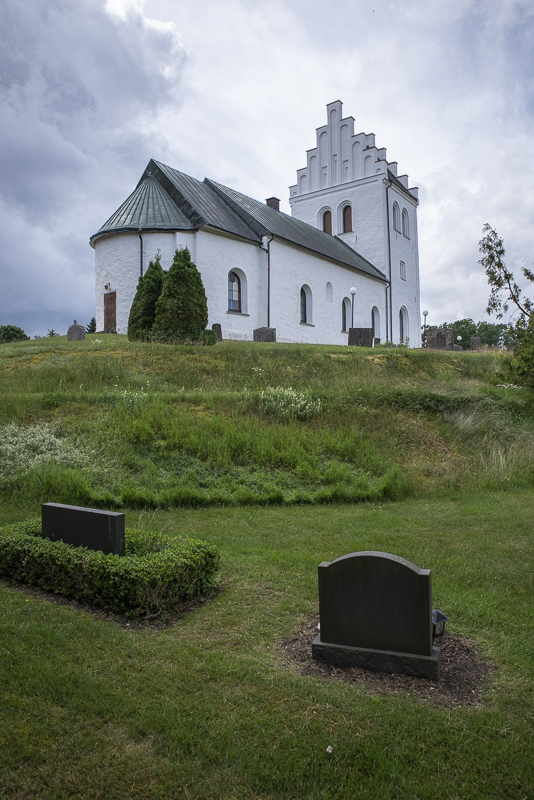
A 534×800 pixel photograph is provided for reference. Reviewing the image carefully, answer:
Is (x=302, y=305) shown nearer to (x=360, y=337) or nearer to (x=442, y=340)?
(x=360, y=337)

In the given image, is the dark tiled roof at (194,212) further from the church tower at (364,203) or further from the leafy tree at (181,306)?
the church tower at (364,203)

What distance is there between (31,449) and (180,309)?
31.0ft

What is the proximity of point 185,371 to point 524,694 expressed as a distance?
995cm

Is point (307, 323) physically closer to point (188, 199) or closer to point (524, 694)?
point (188, 199)

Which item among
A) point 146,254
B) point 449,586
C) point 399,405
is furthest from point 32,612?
point 146,254

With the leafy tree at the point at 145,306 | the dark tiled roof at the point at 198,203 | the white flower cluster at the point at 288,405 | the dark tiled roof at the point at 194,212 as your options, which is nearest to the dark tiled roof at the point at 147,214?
the dark tiled roof at the point at 194,212

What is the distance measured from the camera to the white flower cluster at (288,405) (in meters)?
9.55

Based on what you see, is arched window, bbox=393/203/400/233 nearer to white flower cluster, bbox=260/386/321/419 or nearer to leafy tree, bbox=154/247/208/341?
leafy tree, bbox=154/247/208/341

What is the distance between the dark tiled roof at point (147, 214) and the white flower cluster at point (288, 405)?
12493mm

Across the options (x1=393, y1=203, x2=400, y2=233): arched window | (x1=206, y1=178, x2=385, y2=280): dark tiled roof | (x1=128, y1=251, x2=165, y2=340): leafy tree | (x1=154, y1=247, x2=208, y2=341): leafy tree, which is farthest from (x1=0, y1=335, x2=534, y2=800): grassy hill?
(x1=393, y1=203, x2=400, y2=233): arched window

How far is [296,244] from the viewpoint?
24703 millimetres

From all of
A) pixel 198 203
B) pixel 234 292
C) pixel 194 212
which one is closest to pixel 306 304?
pixel 234 292

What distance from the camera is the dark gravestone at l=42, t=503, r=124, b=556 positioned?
4184mm

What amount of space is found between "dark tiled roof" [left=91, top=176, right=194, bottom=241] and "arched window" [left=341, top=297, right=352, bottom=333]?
1156 cm
